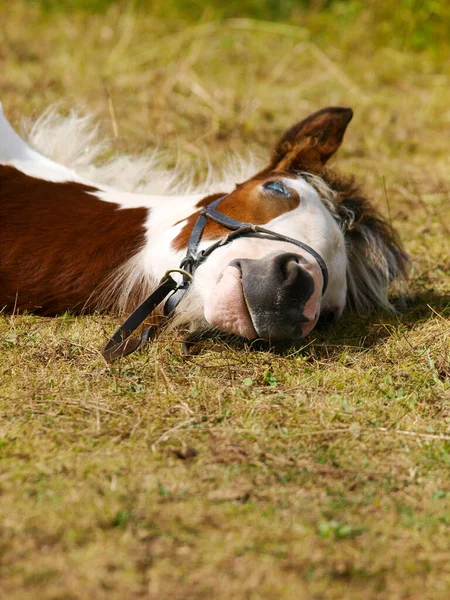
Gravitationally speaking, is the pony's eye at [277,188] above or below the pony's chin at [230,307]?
above

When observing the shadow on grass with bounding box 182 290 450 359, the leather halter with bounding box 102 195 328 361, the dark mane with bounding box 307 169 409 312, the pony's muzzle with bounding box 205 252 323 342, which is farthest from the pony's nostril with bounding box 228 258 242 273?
the dark mane with bounding box 307 169 409 312

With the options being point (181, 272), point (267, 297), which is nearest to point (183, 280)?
point (181, 272)

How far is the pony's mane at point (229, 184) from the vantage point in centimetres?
314

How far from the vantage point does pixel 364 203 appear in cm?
320

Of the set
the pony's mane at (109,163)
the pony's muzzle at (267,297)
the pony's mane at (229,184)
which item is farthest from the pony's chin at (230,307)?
the pony's mane at (109,163)

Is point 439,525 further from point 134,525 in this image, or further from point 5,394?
point 5,394

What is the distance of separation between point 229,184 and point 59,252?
884 millimetres

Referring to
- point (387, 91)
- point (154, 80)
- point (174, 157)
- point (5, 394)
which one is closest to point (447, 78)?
point (387, 91)

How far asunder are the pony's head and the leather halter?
0.06 feet

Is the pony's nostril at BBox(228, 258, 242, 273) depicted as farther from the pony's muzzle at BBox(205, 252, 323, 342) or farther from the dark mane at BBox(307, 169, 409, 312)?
the dark mane at BBox(307, 169, 409, 312)

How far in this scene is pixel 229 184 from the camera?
3.49 m

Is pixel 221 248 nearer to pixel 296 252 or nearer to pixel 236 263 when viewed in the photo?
pixel 236 263

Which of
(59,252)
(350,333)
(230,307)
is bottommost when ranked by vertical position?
(350,333)

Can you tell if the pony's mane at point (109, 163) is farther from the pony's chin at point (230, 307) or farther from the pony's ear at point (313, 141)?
the pony's chin at point (230, 307)
